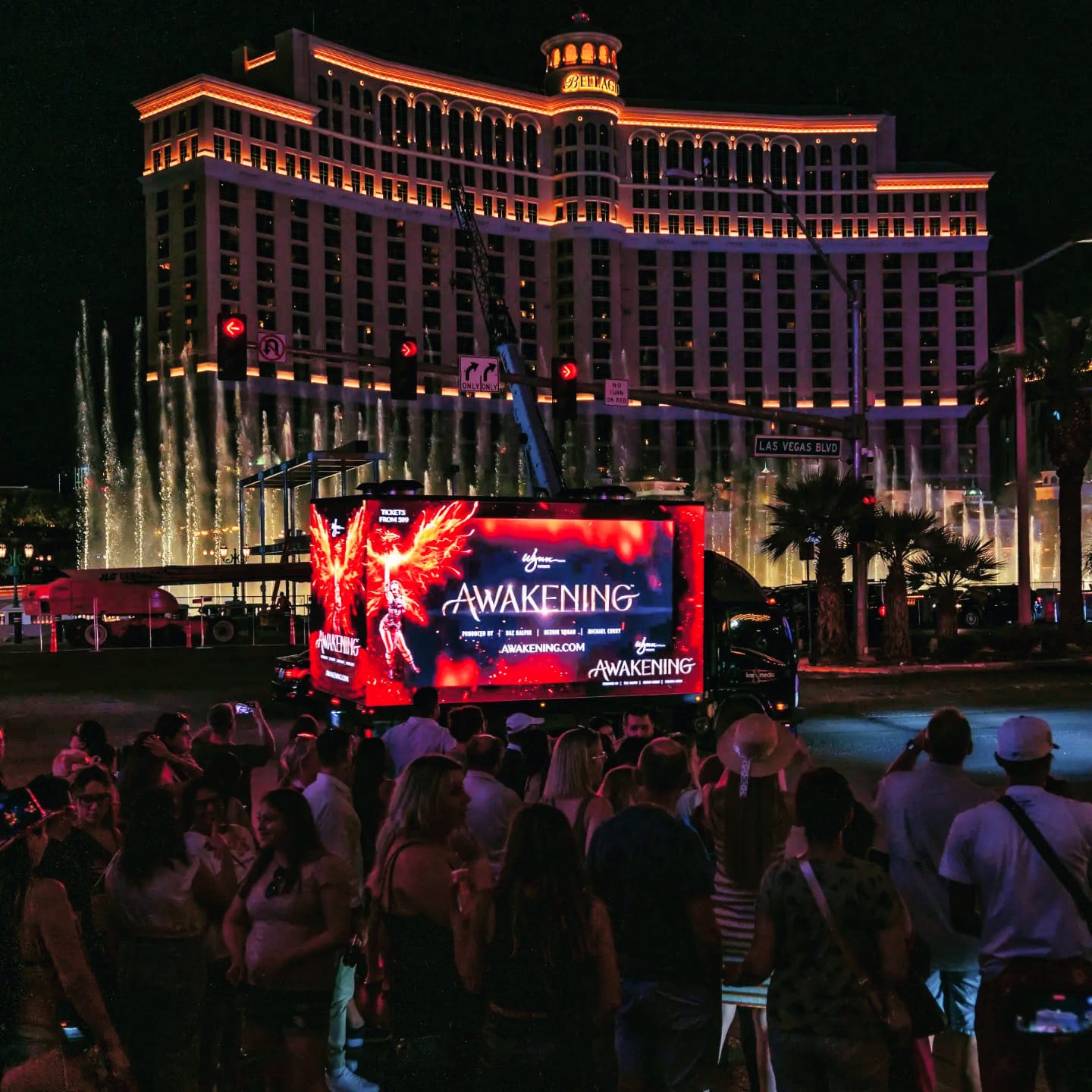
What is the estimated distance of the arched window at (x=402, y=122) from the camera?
113562 mm

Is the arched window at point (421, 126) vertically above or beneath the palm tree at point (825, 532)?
above

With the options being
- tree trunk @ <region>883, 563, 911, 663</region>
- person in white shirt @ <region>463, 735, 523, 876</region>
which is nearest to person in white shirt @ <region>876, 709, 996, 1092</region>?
person in white shirt @ <region>463, 735, 523, 876</region>

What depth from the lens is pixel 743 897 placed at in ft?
17.5

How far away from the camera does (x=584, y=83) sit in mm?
118812

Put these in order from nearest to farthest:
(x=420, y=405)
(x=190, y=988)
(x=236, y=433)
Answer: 1. (x=190, y=988)
2. (x=236, y=433)
3. (x=420, y=405)

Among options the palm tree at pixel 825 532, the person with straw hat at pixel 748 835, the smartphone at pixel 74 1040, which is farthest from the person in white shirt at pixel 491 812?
the palm tree at pixel 825 532

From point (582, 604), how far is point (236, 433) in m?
87.1

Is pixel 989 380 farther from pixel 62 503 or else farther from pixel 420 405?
pixel 62 503

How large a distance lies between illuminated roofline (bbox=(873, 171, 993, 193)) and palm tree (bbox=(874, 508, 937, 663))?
4169 inches

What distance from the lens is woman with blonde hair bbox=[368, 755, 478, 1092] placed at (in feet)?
14.6

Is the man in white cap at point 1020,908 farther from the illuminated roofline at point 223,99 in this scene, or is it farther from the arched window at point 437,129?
the arched window at point 437,129

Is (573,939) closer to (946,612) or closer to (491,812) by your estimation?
(491,812)

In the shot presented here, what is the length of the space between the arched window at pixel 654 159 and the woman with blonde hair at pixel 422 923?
124 meters

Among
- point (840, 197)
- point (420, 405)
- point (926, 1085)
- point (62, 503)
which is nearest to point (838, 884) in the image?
point (926, 1085)
